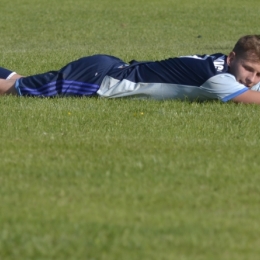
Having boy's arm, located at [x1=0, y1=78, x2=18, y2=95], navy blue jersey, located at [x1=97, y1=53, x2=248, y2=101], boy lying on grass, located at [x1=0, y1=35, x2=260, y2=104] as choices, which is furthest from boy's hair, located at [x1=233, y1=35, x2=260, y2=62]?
boy's arm, located at [x1=0, y1=78, x2=18, y2=95]

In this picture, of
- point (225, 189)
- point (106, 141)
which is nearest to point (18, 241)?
point (225, 189)

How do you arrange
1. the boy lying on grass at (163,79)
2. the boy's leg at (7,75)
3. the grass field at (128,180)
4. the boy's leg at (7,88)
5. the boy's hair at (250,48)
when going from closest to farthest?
the grass field at (128,180) < the boy's hair at (250,48) < the boy lying on grass at (163,79) < the boy's leg at (7,88) < the boy's leg at (7,75)

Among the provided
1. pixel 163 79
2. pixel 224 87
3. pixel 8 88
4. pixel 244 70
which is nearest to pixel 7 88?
pixel 8 88

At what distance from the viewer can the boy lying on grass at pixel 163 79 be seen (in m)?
7.66

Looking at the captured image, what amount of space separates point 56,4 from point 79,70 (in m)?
18.8

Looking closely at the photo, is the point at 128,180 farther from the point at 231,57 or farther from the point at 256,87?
the point at 256,87

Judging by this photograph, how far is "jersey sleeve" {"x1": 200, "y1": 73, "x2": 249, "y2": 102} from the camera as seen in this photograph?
7602mm

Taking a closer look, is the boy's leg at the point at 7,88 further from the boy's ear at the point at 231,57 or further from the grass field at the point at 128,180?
the boy's ear at the point at 231,57

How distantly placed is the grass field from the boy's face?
0.26 meters

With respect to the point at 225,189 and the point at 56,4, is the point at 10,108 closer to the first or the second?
the point at 225,189

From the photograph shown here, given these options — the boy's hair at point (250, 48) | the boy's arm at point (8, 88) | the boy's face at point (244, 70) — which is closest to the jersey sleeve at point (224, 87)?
the boy's face at point (244, 70)

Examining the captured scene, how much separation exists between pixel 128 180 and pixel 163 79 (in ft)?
10.3

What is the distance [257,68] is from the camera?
762cm

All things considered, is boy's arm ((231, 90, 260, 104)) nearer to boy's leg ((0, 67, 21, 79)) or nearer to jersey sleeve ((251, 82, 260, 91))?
jersey sleeve ((251, 82, 260, 91))
